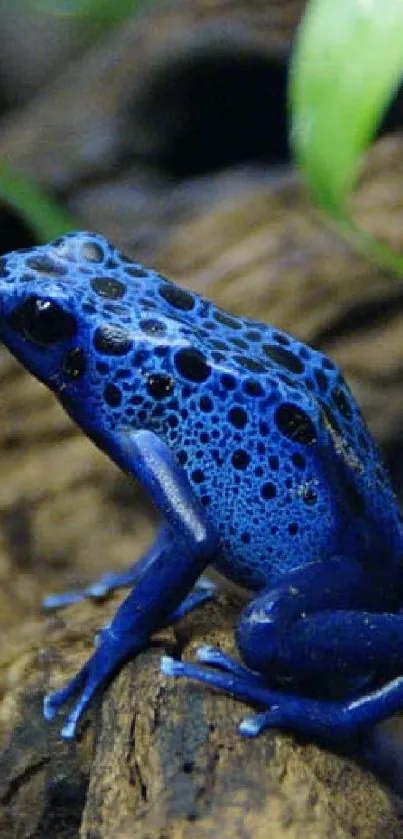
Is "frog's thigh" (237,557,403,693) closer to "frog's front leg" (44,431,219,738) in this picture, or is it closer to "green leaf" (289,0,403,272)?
"frog's front leg" (44,431,219,738)

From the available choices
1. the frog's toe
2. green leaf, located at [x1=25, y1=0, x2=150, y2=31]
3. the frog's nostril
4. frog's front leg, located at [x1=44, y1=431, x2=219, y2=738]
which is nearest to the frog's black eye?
the frog's nostril

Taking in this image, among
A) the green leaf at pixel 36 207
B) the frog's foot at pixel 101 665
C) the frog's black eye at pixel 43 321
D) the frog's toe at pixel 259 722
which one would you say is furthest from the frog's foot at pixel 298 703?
the green leaf at pixel 36 207

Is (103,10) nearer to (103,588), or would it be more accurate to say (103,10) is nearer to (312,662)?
(103,588)

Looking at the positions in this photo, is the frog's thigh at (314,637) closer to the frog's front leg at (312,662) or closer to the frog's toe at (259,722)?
the frog's front leg at (312,662)

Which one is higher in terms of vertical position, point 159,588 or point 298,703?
point 159,588

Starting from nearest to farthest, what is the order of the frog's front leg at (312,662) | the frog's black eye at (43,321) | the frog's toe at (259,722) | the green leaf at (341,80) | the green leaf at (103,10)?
the green leaf at (341,80) → the frog's toe at (259,722) → the frog's front leg at (312,662) → the frog's black eye at (43,321) → the green leaf at (103,10)

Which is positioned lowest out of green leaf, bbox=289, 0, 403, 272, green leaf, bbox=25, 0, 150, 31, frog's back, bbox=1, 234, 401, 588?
frog's back, bbox=1, 234, 401, 588

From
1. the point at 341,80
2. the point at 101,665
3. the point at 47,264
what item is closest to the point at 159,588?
the point at 101,665

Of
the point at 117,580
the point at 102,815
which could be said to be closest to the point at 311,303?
the point at 117,580
